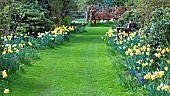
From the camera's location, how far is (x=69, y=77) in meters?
8.55

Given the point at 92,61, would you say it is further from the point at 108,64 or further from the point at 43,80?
the point at 43,80

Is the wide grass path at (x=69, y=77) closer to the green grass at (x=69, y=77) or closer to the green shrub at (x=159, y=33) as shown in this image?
the green grass at (x=69, y=77)

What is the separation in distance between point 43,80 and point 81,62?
2747 mm

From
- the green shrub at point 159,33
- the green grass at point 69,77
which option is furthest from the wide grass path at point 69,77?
the green shrub at point 159,33

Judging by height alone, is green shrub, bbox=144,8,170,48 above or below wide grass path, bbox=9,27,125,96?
above

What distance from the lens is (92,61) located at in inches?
433

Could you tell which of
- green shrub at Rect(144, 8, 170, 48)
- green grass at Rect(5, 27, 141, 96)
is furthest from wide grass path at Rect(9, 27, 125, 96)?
green shrub at Rect(144, 8, 170, 48)

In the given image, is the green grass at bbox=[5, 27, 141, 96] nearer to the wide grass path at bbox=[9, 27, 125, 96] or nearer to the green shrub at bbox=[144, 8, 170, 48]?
the wide grass path at bbox=[9, 27, 125, 96]

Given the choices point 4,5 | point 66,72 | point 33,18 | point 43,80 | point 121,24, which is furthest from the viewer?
point 121,24

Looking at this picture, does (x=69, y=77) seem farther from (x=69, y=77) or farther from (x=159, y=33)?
(x=159, y=33)

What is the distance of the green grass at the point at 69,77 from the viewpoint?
281 inches

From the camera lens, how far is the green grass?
281 inches

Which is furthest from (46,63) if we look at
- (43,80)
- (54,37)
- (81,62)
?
(54,37)

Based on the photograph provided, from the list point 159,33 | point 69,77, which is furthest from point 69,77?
point 159,33
